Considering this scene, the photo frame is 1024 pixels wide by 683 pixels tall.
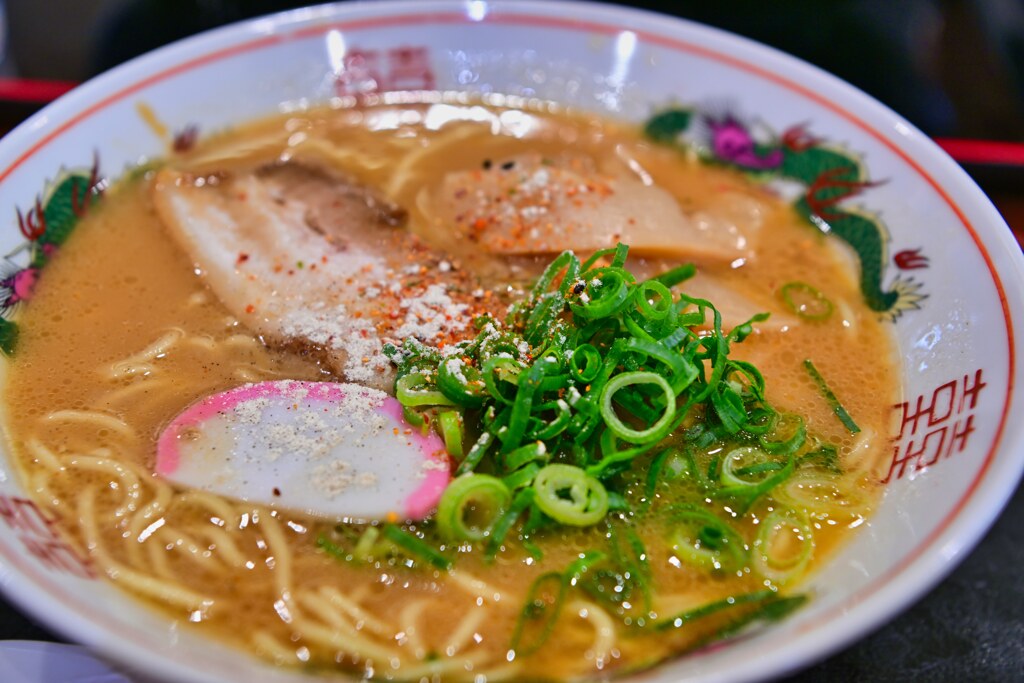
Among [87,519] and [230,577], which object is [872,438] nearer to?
[230,577]

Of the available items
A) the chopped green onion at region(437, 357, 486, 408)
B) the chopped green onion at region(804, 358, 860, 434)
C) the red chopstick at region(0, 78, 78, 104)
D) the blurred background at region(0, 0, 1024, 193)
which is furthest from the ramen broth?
the blurred background at region(0, 0, 1024, 193)

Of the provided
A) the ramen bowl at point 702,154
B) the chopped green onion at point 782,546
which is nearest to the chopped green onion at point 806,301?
the ramen bowl at point 702,154

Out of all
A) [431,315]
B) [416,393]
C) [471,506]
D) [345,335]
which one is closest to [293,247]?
[345,335]

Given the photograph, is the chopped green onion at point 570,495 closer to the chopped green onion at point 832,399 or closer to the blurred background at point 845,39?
the chopped green onion at point 832,399

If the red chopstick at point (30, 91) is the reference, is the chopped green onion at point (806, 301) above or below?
below

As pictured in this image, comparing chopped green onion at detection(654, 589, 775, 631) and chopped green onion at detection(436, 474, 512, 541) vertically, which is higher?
chopped green onion at detection(436, 474, 512, 541)

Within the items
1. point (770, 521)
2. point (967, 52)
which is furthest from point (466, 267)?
point (967, 52)

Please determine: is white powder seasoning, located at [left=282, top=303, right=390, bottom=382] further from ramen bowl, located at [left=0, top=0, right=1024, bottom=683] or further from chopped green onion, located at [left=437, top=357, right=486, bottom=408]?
ramen bowl, located at [left=0, top=0, right=1024, bottom=683]
